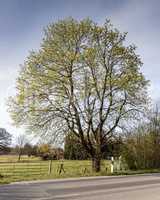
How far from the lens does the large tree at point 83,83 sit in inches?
1015

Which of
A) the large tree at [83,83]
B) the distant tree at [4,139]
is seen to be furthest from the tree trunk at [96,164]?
the distant tree at [4,139]

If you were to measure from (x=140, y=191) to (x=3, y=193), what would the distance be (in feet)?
18.5

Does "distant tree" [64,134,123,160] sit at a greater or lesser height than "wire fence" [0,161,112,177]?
greater

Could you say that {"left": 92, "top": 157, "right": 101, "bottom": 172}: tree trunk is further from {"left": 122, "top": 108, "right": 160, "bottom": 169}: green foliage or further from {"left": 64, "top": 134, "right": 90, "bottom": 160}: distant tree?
{"left": 122, "top": 108, "right": 160, "bottom": 169}: green foliage

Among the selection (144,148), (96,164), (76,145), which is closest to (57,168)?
(76,145)

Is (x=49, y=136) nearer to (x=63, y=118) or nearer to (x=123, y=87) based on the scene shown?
(x=63, y=118)

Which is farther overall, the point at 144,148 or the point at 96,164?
the point at 144,148

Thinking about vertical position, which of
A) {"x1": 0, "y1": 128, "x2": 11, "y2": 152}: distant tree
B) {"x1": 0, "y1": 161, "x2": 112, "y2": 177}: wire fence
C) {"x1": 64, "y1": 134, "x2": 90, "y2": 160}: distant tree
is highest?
{"x1": 0, "y1": 128, "x2": 11, "y2": 152}: distant tree

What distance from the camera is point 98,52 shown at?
26.8 metres

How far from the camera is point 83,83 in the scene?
2670 cm

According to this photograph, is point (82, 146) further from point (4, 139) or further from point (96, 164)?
point (4, 139)

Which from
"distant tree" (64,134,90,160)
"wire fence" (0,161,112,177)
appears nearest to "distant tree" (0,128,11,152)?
"wire fence" (0,161,112,177)

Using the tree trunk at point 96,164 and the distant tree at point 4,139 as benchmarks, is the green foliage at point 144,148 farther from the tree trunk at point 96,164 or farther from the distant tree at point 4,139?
the distant tree at point 4,139

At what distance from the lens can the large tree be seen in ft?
84.6
